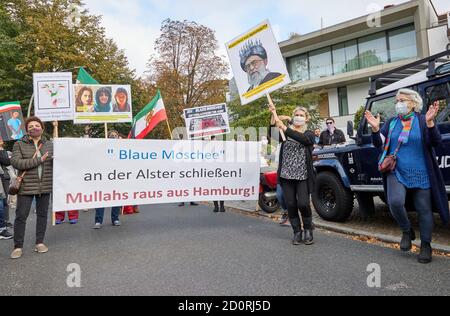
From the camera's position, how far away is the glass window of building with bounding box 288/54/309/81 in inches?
1186

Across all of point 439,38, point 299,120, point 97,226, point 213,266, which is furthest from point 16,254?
point 439,38

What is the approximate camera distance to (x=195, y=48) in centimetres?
2706

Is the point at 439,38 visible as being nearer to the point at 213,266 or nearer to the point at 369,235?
the point at 369,235

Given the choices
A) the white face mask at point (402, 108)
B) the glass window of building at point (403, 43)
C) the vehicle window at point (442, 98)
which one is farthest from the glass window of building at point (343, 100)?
the white face mask at point (402, 108)

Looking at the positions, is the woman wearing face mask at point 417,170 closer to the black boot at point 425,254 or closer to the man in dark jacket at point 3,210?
the black boot at point 425,254

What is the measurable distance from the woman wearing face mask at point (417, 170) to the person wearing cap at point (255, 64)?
2004mm

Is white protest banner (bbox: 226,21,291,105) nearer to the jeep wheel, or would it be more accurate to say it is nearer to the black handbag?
the jeep wheel

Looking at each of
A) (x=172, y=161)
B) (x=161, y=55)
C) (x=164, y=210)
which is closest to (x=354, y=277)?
(x=172, y=161)

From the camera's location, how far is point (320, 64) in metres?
29.4

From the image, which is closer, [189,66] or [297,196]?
[297,196]

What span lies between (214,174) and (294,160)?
77.3 inches

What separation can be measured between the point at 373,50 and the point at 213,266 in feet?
87.2

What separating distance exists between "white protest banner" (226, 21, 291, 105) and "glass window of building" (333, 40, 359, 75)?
23.9 metres

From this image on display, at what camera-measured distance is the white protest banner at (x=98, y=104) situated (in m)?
8.88
